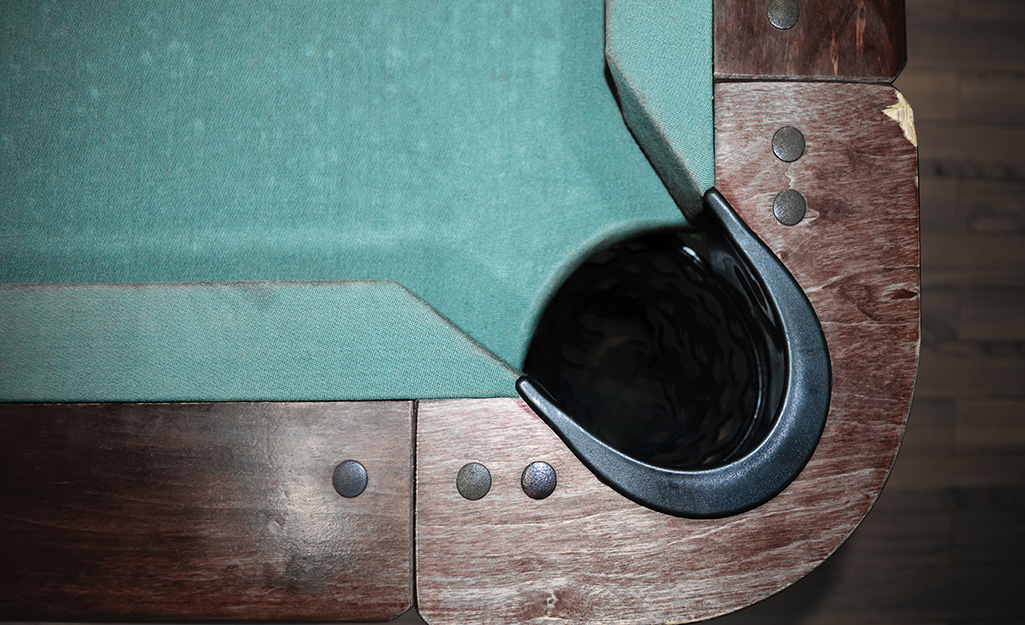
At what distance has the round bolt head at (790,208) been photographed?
2.37 feet

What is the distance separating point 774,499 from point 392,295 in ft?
1.49

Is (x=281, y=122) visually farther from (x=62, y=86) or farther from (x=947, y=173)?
(x=947, y=173)

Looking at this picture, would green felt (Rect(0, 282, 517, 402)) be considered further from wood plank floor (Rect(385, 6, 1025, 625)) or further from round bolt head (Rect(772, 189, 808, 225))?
wood plank floor (Rect(385, 6, 1025, 625))

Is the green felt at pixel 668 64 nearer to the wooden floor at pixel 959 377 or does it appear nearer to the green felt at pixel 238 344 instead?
the green felt at pixel 238 344

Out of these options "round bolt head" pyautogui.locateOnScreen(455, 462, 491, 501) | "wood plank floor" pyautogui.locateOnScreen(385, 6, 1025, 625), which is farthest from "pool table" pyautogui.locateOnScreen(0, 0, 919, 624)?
"wood plank floor" pyautogui.locateOnScreen(385, 6, 1025, 625)

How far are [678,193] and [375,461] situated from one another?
0.46 meters

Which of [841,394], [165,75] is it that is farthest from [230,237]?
[841,394]

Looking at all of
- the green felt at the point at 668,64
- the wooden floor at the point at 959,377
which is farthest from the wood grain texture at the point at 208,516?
the wooden floor at the point at 959,377

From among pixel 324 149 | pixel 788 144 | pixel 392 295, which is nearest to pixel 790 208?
pixel 788 144

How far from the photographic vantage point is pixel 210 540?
27.6 inches

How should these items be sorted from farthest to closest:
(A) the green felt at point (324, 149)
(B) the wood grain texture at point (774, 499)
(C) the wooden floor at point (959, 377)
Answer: (C) the wooden floor at point (959, 377)
(A) the green felt at point (324, 149)
(B) the wood grain texture at point (774, 499)

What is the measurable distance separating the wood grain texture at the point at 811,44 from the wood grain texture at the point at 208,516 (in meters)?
0.54

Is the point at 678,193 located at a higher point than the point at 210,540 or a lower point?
higher

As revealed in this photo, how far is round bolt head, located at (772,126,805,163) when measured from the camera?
726mm
